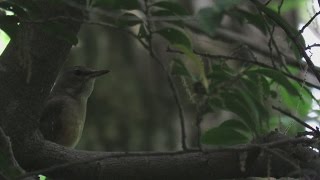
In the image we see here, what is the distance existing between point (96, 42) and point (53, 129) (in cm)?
276

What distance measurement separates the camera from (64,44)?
3207mm

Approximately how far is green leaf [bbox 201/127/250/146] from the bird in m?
1.70

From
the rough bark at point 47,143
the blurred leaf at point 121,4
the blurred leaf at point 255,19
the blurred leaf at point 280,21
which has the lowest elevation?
the rough bark at point 47,143

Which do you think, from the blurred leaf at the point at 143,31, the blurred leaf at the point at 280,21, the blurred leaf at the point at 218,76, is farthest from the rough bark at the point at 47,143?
the blurred leaf at the point at 143,31

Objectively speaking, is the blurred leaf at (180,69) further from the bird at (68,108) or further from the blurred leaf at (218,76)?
the bird at (68,108)

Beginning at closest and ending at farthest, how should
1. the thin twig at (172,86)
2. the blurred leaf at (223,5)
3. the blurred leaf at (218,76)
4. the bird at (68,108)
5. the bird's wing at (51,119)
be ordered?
the blurred leaf at (223,5), the thin twig at (172,86), the blurred leaf at (218,76), the bird's wing at (51,119), the bird at (68,108)

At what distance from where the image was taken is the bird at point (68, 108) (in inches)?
185

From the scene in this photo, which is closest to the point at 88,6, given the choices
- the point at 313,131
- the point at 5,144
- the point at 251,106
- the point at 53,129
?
the point at 5,144

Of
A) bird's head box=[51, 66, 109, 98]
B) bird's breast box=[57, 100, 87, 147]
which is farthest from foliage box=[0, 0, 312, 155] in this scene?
bird's head box=[51, 66, 109, 98]

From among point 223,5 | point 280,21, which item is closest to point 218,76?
point 280,21

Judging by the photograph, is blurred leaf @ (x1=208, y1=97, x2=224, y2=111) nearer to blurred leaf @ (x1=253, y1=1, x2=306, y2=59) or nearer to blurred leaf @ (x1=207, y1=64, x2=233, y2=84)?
blurred leaf @ (x1=207, y1=64, x2=233, y2=84)

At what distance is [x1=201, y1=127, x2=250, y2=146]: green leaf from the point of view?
114 inches

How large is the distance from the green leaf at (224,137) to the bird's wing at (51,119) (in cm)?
178

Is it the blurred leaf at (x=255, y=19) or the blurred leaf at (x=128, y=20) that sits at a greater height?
the blurred leaf at (x=255, y=19)
